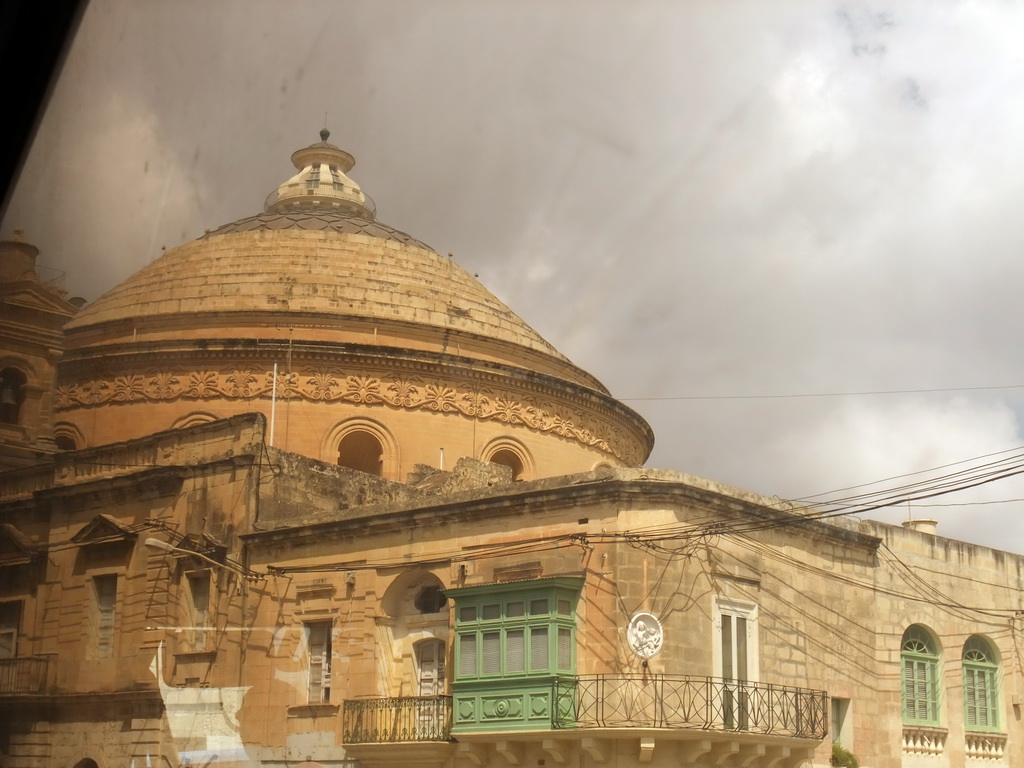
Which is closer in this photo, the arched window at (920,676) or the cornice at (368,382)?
the arched window at (920,676)

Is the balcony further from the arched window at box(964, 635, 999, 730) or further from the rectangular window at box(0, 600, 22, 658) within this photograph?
the arched window at box(964, 635, 999, 730)

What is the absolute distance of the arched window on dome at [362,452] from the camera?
2539cm

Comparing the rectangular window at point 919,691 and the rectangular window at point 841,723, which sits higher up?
the rectangular window at point 919,691

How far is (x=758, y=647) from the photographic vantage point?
1783 centimetres

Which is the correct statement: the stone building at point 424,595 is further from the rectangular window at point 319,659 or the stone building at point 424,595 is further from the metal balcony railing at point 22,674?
the metal balcony railing at point 22,674

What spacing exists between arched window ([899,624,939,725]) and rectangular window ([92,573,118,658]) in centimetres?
1188

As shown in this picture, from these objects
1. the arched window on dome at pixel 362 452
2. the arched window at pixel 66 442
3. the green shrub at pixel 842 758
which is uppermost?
the arched window on dome at pixel 362 452

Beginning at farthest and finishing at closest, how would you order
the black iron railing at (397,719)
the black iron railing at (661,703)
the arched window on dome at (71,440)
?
the arched window on dome at (71,440), the black iron railing at (397,719), the black iron railing at (661,703)

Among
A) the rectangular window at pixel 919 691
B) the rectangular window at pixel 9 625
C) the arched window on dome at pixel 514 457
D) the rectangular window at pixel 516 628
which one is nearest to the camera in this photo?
the rectangular window at pixel 9 625

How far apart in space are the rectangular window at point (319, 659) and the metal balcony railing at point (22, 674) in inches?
299

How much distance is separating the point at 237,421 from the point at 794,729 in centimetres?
966

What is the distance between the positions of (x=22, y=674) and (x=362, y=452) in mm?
15800

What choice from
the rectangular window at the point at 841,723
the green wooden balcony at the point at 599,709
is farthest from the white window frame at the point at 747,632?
the rectangular window at the point at 841,723

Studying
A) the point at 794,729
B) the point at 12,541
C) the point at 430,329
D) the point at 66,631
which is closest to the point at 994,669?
the point at 794,729
